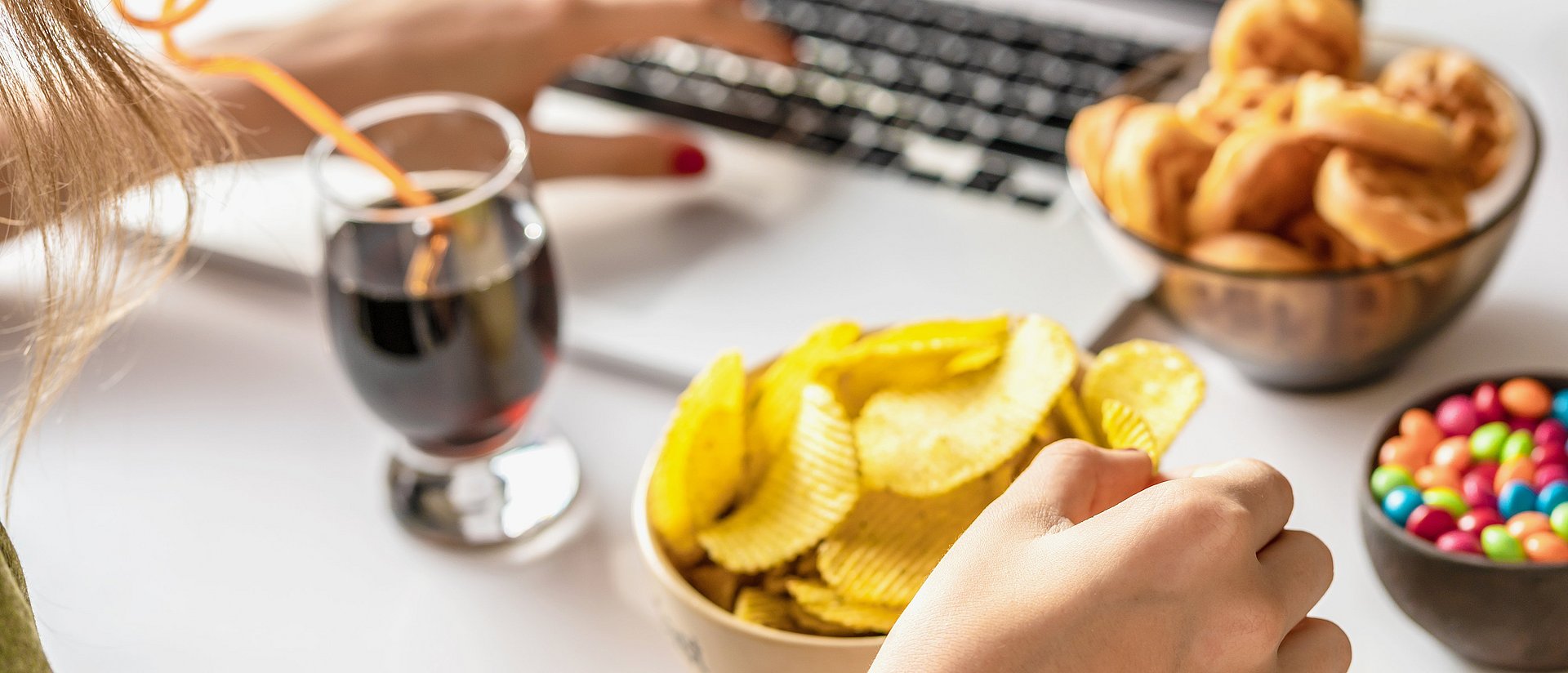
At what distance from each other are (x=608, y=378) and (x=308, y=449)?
0.55ft

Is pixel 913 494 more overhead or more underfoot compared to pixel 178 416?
more overhead

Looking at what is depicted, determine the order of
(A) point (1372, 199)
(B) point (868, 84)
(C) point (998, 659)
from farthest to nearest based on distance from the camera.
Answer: (B) point (868, 84) < (A) point (1372, 199) < (C) point (998, 659)

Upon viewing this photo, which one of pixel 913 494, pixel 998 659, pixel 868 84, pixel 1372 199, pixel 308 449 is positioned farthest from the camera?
pixel 868 84

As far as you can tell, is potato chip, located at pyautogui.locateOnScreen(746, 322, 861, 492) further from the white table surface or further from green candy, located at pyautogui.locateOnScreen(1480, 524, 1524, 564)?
green candy, located at pyautogui.locateOnScreen(1480, 524, 1524, 564)

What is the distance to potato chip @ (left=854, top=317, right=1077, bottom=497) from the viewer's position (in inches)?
20.6

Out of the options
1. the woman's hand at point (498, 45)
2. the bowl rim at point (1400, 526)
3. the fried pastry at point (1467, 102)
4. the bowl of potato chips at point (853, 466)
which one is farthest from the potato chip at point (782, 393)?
the woman's hand at point (498, 45)

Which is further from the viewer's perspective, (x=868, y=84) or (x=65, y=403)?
(x=868, y=84)

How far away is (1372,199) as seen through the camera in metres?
0.63

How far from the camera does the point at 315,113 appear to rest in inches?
24.3

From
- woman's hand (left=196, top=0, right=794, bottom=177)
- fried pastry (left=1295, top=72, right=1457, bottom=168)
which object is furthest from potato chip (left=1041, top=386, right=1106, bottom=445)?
woman's hand (left=196, top=0, right=794, bottom=177)

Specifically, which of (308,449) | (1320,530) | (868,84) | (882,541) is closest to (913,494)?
(882,541)

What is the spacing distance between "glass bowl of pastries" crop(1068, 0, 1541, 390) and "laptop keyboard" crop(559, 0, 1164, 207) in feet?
0.52

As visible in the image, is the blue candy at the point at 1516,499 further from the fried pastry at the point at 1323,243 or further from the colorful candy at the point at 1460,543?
the fried pastry at the point at 1323,243

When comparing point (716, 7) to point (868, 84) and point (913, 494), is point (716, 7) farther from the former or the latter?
point (913, 494)
